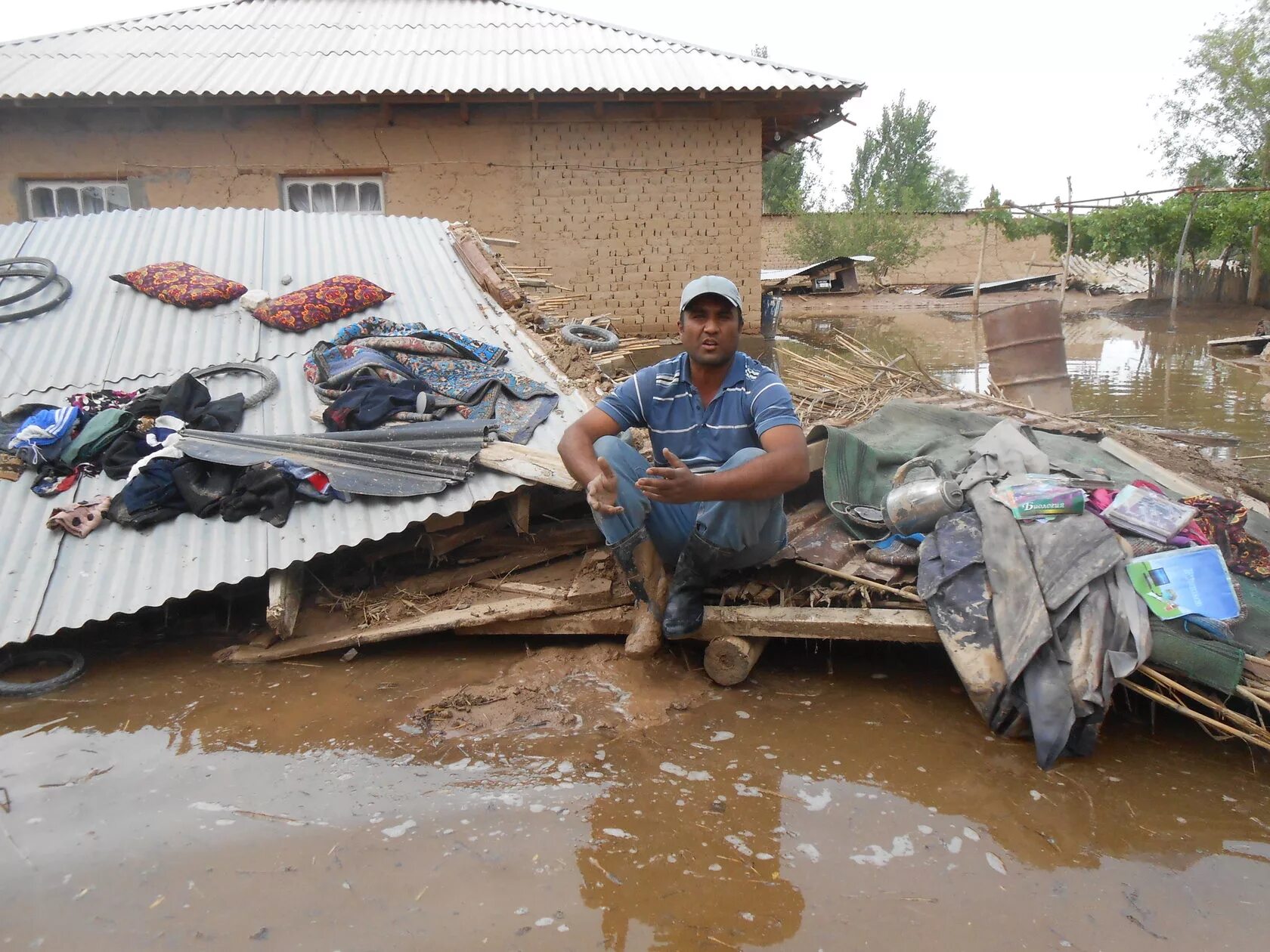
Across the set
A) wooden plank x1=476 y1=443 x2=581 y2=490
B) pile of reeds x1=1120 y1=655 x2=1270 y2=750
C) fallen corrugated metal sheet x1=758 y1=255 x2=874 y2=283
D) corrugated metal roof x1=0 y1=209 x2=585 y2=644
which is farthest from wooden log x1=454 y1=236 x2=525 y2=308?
fallen corrugated metal sheet x1=758 y1=255 x2=874 y2=283

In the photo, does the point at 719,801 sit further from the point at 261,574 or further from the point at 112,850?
→ the point at 261,574

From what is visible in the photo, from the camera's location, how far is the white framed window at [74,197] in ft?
32.3

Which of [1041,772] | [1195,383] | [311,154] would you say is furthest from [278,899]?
[1195,383]

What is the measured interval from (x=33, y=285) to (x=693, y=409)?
4.59 m

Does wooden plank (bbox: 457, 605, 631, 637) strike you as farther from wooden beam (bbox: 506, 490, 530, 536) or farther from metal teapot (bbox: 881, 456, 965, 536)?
metal teapot (bbox: 881, 456, 965, 536)

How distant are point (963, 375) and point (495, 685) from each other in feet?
29.6

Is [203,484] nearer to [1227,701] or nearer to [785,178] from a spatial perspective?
[1227,701]

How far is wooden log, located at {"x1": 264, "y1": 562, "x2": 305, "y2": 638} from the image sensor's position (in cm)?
354

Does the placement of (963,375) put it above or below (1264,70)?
below

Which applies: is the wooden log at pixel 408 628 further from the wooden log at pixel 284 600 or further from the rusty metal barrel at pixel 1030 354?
the rusty metal barrel at pixel 1030 354

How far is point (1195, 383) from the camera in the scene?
10133 mm

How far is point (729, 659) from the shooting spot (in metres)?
3.27

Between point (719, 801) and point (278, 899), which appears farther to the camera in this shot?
point (719, 801)

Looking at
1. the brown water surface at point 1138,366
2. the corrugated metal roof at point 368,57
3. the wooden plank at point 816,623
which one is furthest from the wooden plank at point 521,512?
the corrugated metal roof at point 368,57
